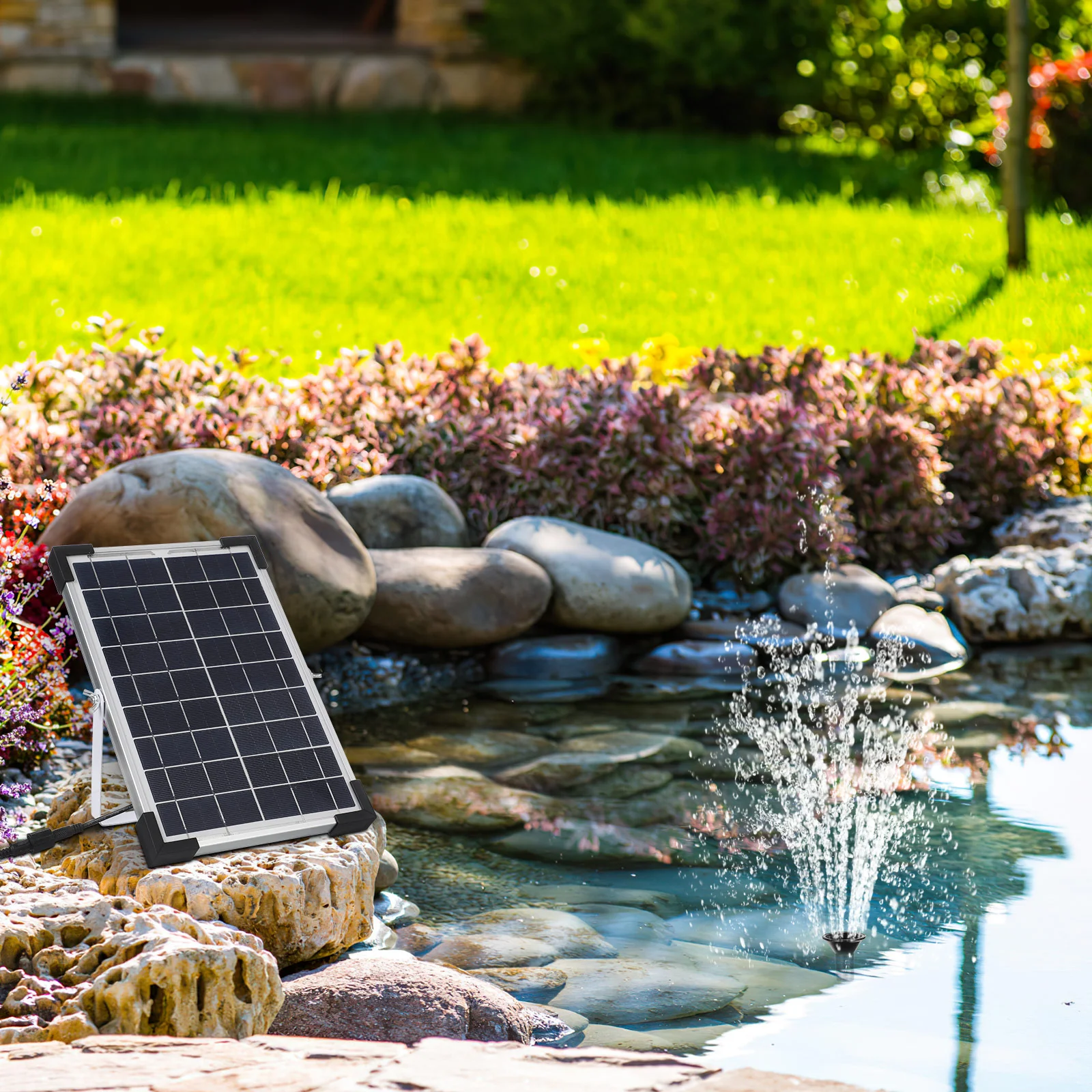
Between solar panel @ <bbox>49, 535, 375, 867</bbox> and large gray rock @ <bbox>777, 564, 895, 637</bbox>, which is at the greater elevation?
solar panel @ <bbox>49, 535, 375, 867</bbox>

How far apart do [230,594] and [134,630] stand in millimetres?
271

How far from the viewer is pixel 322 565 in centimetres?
462

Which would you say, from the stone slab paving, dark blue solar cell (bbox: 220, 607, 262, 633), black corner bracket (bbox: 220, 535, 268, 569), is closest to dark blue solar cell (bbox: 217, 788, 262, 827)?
dark blue solar cell (bbox: 220, 607, 262, 633)

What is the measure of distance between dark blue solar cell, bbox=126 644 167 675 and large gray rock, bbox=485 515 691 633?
2.35 meters

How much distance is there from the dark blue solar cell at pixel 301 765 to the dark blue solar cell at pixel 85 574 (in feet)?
1.92

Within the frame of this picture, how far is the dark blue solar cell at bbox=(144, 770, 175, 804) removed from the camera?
3.14m

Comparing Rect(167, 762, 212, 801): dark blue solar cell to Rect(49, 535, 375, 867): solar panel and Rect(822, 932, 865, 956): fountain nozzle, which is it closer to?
Rect(49, 535, 375, 867): solar panel

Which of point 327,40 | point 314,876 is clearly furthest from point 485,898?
point 327,40

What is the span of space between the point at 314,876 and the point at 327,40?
43.1ft

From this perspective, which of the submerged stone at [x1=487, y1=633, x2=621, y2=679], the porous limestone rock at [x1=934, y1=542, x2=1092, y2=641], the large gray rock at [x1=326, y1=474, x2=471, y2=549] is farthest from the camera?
the porous limestone rock at [x1=934, y1=542, x2=1092, y2=641]

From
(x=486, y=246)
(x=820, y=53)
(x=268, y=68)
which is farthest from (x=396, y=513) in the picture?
(x=268, y=68)

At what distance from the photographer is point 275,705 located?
3.41 meters

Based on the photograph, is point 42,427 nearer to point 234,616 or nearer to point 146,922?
point 234,616

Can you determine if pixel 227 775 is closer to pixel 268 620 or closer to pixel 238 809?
pixel 238 809
